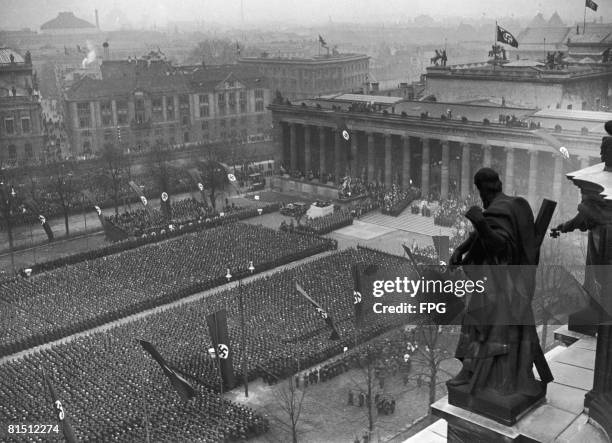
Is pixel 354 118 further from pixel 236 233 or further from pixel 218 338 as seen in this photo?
pixel 218 338

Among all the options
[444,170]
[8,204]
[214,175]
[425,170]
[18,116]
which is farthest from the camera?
[18,116]

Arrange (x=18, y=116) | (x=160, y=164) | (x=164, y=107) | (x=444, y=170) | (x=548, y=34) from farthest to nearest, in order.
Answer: (x=164, y=107) < (x=548, y=34) < (x=18, y=116) < (x=160, y=164) < (x=444, y=170)

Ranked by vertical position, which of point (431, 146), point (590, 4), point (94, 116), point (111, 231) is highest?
point (590, 4)

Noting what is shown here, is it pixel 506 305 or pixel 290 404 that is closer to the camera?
pixel 506 305

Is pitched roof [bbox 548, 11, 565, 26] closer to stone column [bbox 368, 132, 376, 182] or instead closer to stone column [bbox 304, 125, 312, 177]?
stone column [bbox 368, 132, 376, 182]

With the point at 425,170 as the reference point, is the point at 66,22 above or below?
above

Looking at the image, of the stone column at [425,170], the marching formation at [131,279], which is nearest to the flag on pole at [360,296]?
the marching formation at [131,279]

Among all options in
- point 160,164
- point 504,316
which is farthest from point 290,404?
point 160,164

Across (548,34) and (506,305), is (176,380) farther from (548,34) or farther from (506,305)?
(548,34)
